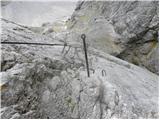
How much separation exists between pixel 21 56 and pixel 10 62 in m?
0.35

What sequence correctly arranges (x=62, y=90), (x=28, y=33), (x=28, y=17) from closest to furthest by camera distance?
1. (x=62, y=90)
2. (x=28, y=33)
3. (x=28, y=17)

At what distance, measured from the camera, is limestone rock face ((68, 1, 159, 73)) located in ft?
37.2

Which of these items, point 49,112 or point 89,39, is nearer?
point 49,112

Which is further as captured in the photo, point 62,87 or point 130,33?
point 130,33

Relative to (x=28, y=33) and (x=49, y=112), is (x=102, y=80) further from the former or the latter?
(x=28, y=33)

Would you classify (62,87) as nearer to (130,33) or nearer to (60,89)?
(60,89)

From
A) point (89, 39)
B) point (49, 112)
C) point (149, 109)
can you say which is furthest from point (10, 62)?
point (89, 39)

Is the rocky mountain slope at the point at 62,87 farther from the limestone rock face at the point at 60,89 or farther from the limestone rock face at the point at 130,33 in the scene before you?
the limestone rock face at the point at 130,33

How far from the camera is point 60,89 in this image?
18.3ft

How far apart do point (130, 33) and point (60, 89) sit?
23.1ft

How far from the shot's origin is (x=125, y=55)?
11.8m

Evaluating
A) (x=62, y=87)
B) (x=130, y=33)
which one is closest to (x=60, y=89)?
(x=62, y=87)

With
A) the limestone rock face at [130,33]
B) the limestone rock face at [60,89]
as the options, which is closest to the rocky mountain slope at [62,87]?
the limestone rock face at [60,89]

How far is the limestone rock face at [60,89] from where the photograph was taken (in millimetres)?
4945
